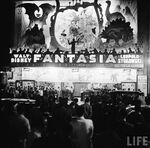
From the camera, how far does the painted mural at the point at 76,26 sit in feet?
98.5

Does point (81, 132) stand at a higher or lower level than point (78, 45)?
lower

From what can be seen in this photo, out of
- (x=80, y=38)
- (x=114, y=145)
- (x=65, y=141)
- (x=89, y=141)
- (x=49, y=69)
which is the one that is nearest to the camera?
(x=65, y=141)

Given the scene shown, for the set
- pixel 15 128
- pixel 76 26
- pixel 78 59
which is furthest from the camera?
pixel 76 26

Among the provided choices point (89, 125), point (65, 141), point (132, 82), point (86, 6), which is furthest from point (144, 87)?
point (65, 141)

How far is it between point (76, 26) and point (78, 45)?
7.18 ft

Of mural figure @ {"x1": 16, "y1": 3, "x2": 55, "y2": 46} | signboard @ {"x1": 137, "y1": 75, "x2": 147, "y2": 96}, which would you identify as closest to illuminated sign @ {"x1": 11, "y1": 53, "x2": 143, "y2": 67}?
signboard @ {"x1": 137, "y1": 75, "x2": 147, "y2": 96}

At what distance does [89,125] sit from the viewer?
727 centimetres

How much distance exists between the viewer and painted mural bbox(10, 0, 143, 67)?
30.0 meters

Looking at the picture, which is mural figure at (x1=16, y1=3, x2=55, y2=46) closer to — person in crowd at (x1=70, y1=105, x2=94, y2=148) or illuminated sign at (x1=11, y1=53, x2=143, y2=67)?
illuminated sign at (x1=11, y1=53, x2=143, y2=67)

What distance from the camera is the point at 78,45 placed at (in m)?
30.9

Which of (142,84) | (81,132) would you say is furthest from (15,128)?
(142,84)

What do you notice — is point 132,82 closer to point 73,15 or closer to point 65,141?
point 73,15

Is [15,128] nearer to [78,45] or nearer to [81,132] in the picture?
[81,132]

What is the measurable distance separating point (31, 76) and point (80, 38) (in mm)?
6825
